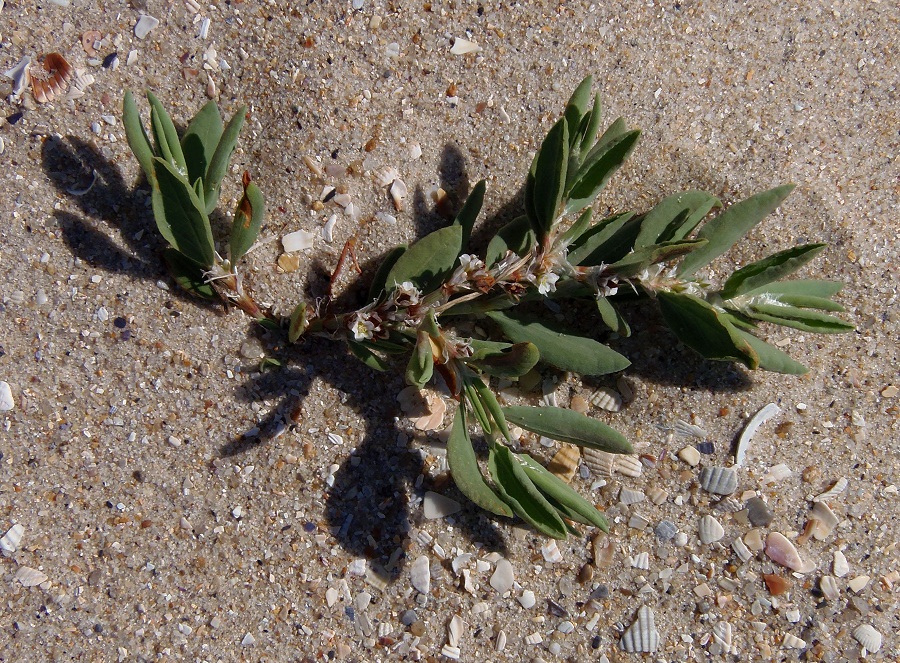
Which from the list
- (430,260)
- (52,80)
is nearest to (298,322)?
(430,260)

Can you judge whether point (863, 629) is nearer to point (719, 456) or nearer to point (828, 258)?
point (719, 456)

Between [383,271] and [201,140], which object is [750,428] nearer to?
[383,271]

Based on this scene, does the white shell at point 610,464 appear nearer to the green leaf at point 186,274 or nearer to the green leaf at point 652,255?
the green leaf at point 652,255

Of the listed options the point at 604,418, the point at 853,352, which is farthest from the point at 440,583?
the point at 853,352

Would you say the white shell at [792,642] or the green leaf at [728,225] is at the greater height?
the green leaf at [728,225]

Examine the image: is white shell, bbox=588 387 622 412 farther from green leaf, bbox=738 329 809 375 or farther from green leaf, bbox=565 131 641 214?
green leaf, bbox=565 131 641 214

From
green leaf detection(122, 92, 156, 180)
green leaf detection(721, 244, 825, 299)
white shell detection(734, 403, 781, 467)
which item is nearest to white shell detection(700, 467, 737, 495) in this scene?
white shell detection(734, 403, 781, 467)

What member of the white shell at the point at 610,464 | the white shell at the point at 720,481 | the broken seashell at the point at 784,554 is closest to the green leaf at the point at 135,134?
the white shell at the point at 610,464
